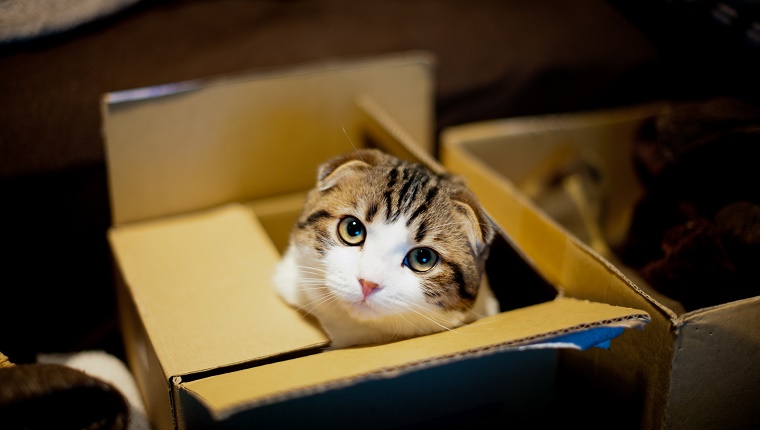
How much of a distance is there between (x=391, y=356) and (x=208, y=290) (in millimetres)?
407

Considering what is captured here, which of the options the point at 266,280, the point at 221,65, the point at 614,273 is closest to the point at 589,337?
the point at 614,273

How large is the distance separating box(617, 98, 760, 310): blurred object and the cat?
32 centimetres

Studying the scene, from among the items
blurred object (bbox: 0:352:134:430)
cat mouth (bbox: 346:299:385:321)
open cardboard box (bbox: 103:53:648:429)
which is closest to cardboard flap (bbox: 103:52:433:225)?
open cardboard box (bbox: 103:53:648:429)

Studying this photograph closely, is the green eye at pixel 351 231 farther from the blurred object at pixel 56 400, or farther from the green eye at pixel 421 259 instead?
the blurred object at pixel 56 400

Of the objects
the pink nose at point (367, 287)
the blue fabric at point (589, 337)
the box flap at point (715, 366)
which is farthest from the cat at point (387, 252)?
the box flap at point (715, 366)

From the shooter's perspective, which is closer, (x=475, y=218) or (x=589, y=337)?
(x=589, y=337)

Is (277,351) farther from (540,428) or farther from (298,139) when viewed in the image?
(298,139)

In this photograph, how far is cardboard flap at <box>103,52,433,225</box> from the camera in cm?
127

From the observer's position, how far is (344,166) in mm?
975

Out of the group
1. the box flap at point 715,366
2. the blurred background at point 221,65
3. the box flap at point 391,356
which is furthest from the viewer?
the blurred background at point 221,65

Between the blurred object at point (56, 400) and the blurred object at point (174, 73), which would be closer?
the blurred object at point (56, 400)

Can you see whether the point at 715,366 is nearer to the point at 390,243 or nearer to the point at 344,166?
the point at 390,243

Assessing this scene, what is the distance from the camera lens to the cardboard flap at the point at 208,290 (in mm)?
928

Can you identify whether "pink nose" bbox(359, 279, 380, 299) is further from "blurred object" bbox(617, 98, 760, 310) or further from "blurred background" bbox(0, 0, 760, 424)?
"blurred background" bbox(0, 0, 760, 424)
